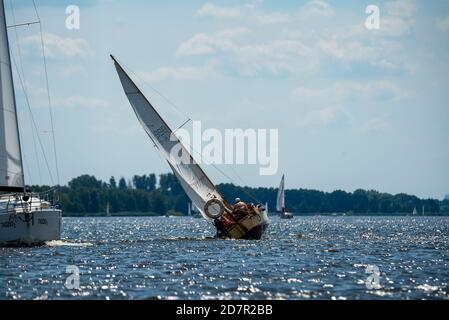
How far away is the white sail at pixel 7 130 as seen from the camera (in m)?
63.1

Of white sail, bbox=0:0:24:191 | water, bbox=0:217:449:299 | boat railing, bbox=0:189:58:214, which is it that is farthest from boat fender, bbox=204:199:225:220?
white sail, bbox=0:0:24:191

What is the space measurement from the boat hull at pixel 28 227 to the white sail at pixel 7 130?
7.20 ft

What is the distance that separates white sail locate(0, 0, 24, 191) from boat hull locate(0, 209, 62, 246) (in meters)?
2.20

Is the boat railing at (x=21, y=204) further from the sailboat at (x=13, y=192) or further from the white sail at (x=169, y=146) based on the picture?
the white sail at (x=169, y=146)

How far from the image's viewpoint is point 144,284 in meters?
43.8

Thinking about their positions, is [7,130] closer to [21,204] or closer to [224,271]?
[21,204]

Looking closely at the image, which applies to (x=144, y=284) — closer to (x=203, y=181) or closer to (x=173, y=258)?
(x=173, y=258)

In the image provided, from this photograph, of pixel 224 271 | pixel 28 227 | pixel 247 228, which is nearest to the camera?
pixel 224 271

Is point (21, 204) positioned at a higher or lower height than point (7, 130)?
lower

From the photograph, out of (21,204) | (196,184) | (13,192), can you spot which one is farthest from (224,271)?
(196,184)

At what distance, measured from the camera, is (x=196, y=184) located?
75.3 m

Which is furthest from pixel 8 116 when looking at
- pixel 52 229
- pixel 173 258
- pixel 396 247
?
pixel 396 247

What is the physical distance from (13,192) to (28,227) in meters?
2.41
